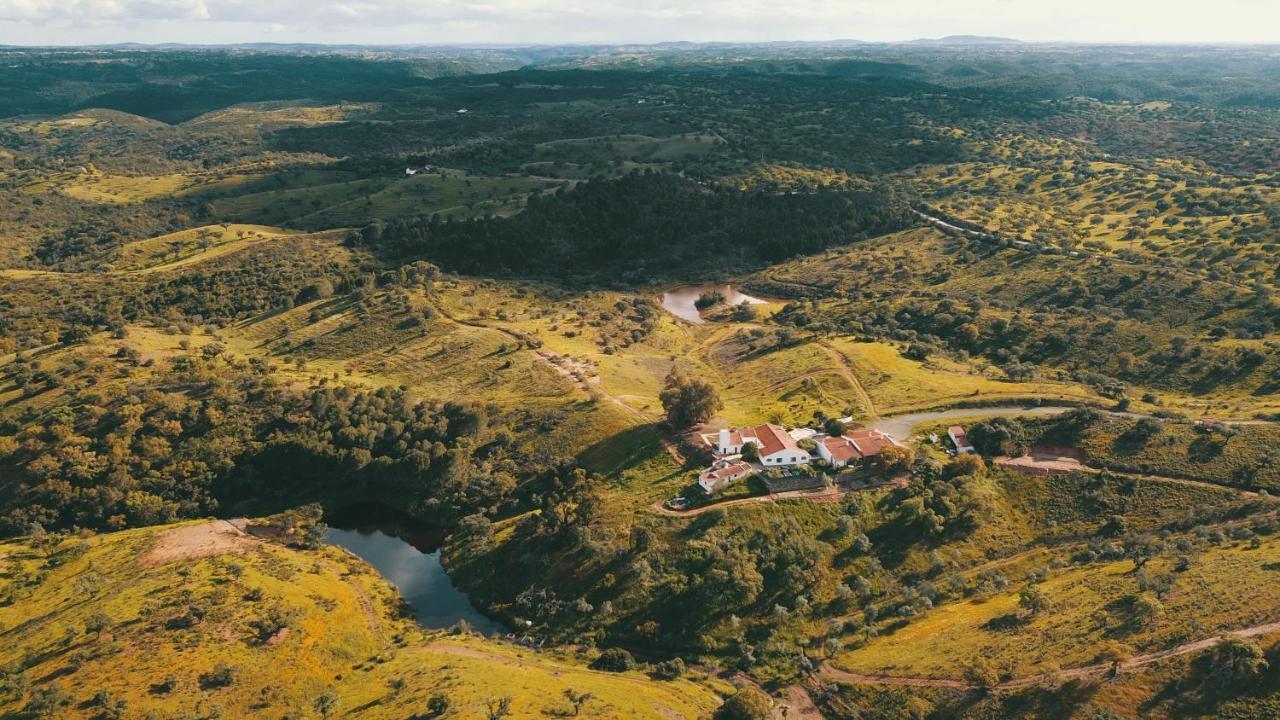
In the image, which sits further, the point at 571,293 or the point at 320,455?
the point at 571,293

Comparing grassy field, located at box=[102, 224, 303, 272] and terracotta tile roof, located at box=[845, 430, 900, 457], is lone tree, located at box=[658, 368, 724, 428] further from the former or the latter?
grassy field, located at box=[102, 224, 303, 272]

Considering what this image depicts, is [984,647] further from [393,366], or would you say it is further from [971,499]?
[393,366]

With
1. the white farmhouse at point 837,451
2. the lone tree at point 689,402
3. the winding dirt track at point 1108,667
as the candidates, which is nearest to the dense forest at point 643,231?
the lone tree at point 689,402

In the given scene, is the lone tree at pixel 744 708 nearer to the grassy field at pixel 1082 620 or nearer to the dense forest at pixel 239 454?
the grassy field at pixel 1082 620

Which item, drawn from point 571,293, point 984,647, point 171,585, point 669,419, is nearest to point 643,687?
point 984,647

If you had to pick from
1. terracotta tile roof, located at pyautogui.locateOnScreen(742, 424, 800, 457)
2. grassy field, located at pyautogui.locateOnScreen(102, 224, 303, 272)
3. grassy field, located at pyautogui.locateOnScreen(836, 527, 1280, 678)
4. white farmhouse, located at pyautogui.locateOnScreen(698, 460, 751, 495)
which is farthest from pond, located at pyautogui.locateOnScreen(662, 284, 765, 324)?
grassy field, located at pyautogui.locateOnScreen(102, 224, 303, 272)

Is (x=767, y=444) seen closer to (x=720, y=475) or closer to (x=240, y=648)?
(x=720, y=475)

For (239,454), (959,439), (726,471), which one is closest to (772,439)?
(726,471)
